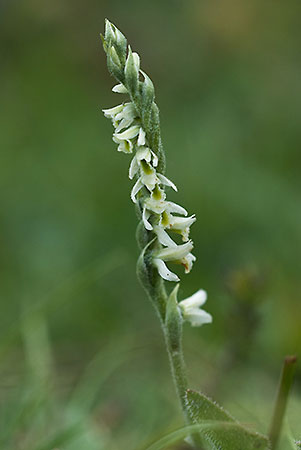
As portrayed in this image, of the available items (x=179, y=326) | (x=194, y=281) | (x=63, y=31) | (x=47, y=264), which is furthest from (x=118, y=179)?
(x=179, y=326)

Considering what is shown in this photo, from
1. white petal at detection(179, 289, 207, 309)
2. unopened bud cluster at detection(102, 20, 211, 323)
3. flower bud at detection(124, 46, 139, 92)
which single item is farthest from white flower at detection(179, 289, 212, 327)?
flower bud at detection(124, 46, 139, 92)

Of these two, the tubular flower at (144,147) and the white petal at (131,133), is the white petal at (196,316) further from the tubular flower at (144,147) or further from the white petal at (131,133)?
the white petal at (131,133)

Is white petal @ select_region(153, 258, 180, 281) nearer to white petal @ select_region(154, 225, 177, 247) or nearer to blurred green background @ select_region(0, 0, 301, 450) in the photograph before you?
white petal @ select_region(154, 225, 177, 247)

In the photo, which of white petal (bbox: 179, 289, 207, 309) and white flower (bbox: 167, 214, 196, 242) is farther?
white petal (bbox: 179, 289, 207, 309)

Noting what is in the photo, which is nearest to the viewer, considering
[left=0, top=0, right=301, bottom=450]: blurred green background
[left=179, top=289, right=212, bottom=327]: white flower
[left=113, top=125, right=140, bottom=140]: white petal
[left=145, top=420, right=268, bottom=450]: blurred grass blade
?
[left=145, top=420, right=268, bottom=450]: blurred grass blade

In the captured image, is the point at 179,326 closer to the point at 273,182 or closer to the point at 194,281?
the point at 194,281

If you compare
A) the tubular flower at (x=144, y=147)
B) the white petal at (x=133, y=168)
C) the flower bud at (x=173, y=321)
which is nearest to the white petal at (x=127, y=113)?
the tubular flower at (x=144, y=147)

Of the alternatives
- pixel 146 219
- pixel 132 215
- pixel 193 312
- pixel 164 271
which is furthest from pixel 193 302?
pixel 132 215
